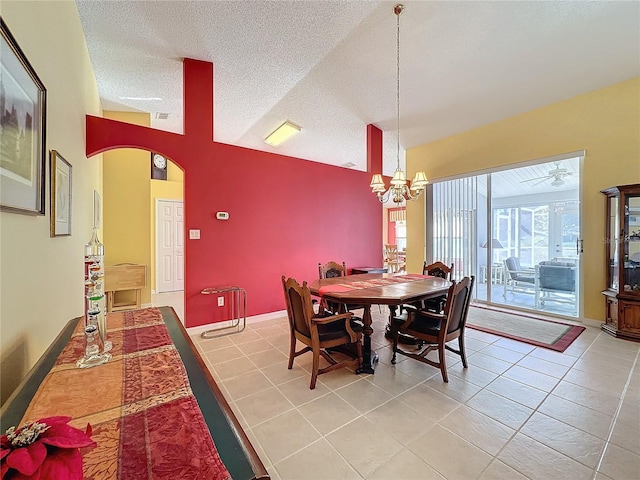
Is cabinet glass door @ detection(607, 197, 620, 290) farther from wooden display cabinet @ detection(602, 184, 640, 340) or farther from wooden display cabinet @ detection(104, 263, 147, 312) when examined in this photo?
wooden display cabinet @ detection(104, 263, 147, 312)

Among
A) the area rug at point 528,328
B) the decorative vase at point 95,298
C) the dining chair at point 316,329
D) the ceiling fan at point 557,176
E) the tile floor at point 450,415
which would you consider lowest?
the tile floor at point 450,415

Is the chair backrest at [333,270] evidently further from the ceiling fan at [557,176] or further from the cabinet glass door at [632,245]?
the ceiling fan at [557,176]

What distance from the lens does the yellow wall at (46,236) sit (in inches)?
44.1

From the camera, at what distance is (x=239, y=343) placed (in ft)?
10.6

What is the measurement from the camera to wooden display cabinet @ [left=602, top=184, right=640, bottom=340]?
3.23m

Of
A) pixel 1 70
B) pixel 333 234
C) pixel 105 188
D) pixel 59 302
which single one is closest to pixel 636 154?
pixel 333 234

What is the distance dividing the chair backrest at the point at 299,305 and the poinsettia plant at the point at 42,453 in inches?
63.2

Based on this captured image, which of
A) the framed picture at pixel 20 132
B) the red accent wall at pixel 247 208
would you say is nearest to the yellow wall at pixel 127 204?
the red accent wall at pixel 247 208

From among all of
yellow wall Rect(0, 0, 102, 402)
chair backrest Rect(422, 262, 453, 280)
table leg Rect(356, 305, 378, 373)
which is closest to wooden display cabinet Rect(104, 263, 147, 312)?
yellow wall Rect(0, 0, 102, 402)

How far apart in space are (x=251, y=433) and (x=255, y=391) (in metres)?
0.48

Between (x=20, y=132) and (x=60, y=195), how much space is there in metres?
0.85

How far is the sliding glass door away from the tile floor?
61.2 inches

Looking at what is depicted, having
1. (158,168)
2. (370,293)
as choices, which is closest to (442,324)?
(370,293)

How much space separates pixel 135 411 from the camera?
866 millimetres
